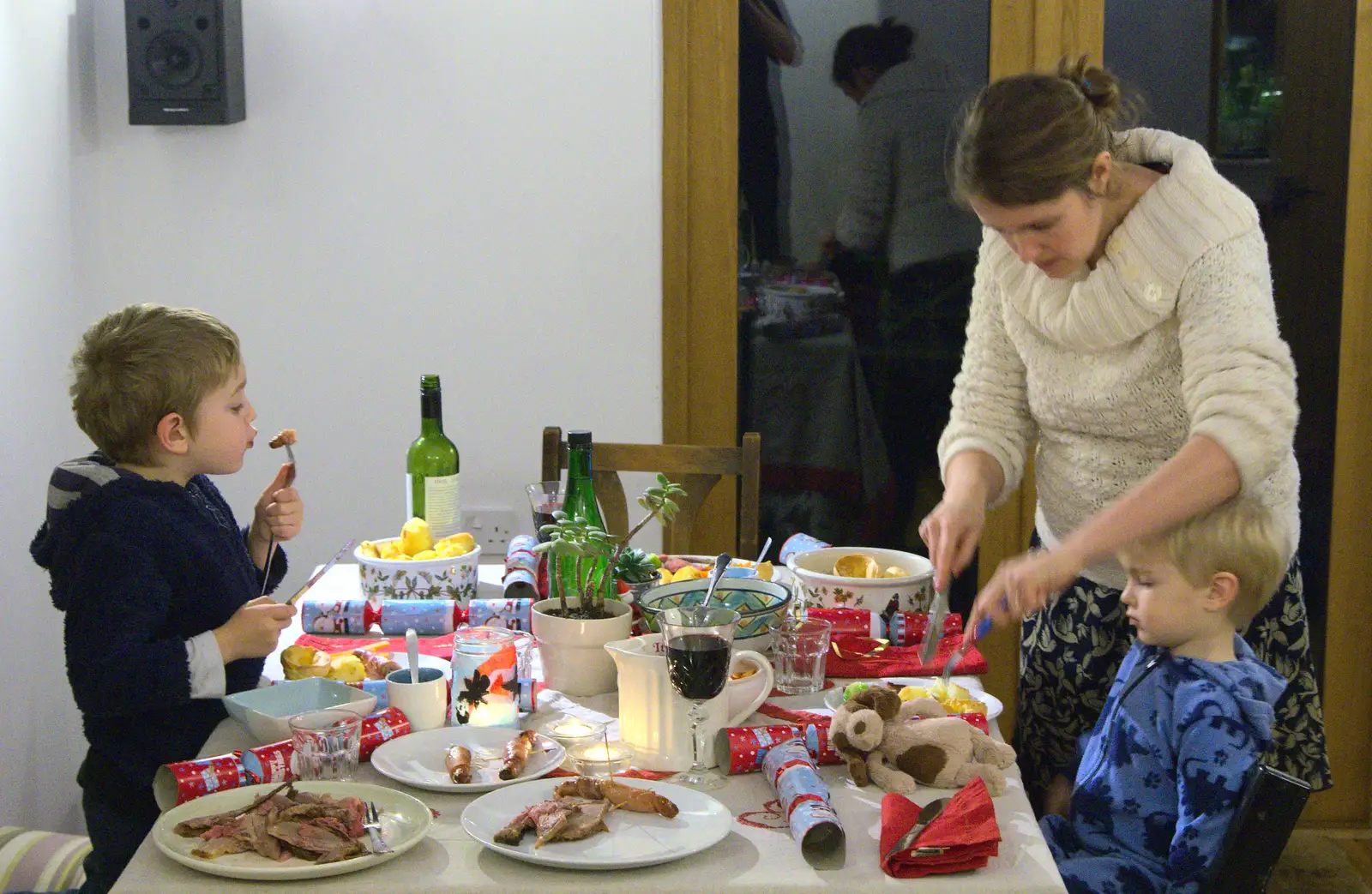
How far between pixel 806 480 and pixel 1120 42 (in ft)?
4.06

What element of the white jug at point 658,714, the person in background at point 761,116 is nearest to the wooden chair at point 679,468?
the person in background at point 761,116

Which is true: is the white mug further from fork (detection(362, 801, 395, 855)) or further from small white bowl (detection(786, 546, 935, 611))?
small white bowl (detection(786, 546, 935, 611))

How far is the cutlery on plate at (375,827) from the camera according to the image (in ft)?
3.88

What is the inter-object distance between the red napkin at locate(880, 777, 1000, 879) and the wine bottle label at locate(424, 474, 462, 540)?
3.80 ft

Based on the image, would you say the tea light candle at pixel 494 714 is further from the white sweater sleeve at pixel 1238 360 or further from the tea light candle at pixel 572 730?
the white sweater sleeve at pixel 1238 360

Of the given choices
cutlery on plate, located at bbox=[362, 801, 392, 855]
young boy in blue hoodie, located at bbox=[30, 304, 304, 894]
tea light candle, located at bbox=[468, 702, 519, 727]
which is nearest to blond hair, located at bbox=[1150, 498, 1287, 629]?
cutlery on plate, located at bbox=[362, 801, 392, 855]

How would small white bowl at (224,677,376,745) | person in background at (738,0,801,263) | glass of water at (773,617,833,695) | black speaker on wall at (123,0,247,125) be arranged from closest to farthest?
1. small white bowl at (224,677,376,745)
2. glass of water at (773,617,833,695)
3. black speaker on wall at (123,0,247,125)
4. person in background at (738,0,801,263)

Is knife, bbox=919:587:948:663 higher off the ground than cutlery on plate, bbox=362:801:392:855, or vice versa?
knife, bbox=919:587:948:663

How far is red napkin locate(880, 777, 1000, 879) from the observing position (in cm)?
117

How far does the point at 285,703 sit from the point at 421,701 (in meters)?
0.16

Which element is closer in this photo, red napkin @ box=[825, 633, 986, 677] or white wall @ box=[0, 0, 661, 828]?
red napkin @ box=[825, 633, 986, 677]

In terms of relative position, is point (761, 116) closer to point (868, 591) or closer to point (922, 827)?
point (868, 591)

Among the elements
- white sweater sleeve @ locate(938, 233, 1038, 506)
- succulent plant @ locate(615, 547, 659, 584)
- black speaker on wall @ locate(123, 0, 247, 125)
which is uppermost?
black speaker on wall @ locate(123, 0, 247, 125)

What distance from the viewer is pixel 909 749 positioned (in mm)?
1376
